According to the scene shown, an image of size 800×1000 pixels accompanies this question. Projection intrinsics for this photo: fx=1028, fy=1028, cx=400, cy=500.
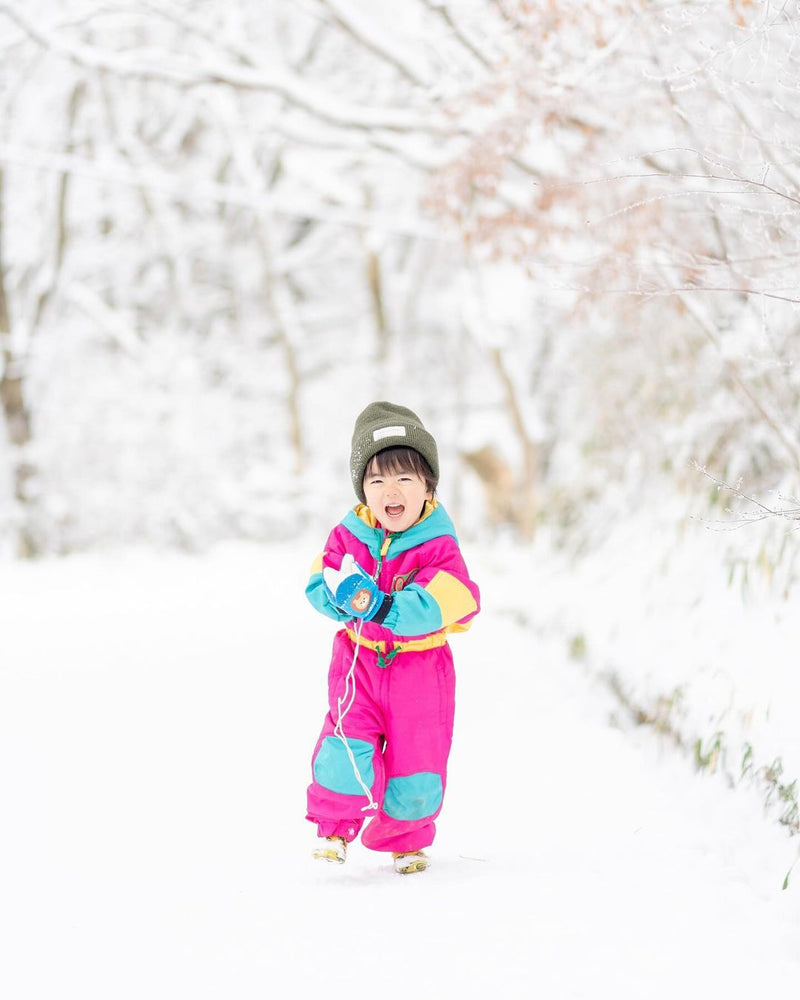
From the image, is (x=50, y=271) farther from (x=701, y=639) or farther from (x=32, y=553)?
(x=701, y=639)

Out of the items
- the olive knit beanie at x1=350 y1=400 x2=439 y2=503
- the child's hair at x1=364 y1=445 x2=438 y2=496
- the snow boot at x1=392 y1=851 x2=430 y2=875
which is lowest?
the snow boot at x1=392 y1=851 x2=430 y2=875

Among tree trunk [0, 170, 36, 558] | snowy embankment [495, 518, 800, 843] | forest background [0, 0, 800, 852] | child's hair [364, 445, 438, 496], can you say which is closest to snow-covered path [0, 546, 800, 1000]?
snowy embankment [495, 518, 800, 843]

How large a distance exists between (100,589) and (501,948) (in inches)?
306

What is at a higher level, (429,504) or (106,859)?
(429,504)

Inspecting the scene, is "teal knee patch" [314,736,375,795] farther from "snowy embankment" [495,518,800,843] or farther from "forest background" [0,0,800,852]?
"forest background" [0,0,800,852]

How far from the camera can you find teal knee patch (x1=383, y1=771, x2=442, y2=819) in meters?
3.07

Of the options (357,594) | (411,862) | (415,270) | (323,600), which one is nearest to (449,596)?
(357,594)

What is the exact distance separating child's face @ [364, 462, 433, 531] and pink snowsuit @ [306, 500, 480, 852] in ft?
0.14

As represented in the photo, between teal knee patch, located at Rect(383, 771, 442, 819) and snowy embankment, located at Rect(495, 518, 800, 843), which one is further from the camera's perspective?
snowy embankment, located at Rect(495, 518, 800, 843)

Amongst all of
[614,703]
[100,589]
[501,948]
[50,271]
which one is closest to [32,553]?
[50,271]

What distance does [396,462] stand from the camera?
3115 mm

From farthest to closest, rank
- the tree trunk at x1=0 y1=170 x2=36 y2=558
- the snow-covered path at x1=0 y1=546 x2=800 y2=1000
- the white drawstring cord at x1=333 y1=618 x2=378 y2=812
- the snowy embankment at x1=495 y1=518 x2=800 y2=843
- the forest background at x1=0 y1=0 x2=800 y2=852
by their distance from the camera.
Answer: the tree trunk at x1=0 y1=170 x2=36 y2=558 < the forest background at x1=0 y1=0 x2=800 y2=852 < the snowy embankment at x1=495 y1=518 x2=800 y2=843 < the white drawstring cord at x1=333 y1=618 x2=378 y2=812 < the snow-covered path at x1=0 y1=546 x2=800 y2=1000

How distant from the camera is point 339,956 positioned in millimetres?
2367

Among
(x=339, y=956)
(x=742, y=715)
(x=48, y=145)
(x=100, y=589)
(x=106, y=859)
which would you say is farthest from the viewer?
(x=48, y=145)
